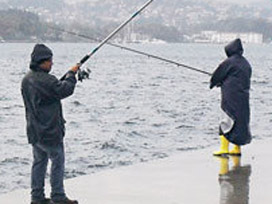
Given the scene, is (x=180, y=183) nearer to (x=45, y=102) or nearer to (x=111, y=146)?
(x=45, y=102)

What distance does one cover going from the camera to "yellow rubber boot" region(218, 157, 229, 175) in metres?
8.92

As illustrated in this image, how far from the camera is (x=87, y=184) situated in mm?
8227

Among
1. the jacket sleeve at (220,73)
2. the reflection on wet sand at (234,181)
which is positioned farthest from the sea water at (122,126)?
the reflection on wet sand at (234,181)

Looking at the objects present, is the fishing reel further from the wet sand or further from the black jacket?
the wet sand

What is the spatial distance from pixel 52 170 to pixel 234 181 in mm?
2196

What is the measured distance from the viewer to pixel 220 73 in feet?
31.6

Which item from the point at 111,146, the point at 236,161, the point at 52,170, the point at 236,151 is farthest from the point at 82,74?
the point at 111,146

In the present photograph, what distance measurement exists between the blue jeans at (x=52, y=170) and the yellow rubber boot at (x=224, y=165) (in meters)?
2.34

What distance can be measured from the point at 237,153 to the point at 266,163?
1.70 feet

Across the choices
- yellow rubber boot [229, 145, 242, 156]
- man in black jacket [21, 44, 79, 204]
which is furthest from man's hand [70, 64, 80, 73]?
yellow rubber boot [229, 145, 242, 156]

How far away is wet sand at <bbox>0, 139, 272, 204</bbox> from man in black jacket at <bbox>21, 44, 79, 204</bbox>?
584 millimetres

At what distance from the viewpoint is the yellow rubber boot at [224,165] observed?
8.92 meters

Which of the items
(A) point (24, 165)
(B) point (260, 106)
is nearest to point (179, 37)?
(B) point (260, 106)

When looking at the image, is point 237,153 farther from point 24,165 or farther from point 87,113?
point 87,113
